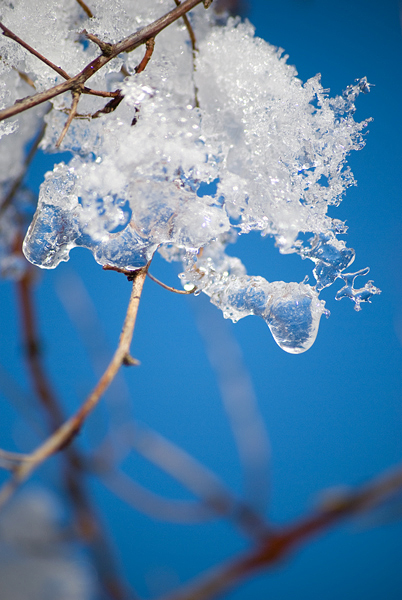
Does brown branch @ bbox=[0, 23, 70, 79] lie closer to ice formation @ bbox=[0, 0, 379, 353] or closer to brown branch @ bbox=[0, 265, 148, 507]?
ice formation @ bbox=[0, 0, 379, 353]

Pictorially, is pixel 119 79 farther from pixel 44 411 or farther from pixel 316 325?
pixel 44 411

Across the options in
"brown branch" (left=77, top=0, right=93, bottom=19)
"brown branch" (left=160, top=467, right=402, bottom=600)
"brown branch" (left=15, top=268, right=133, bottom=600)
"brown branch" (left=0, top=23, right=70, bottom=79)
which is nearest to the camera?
"brown branch" (left=160, top=467, right=402, bottom=600)

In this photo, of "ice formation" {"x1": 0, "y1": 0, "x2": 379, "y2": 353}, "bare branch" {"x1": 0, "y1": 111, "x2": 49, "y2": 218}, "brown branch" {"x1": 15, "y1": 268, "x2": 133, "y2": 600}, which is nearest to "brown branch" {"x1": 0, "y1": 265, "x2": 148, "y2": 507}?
"ice formation" {"x1": 0, "y1": 0, "x2": 379, "y2": 353}

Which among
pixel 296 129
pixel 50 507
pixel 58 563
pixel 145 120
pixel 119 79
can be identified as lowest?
pixel 58 563

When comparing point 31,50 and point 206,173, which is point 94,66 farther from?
point 206,173

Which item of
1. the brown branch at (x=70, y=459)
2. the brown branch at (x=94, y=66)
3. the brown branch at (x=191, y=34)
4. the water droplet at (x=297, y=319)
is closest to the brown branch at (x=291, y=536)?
the water droplet at (x=297, y=319)

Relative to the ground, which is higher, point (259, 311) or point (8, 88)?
point (8, 88)

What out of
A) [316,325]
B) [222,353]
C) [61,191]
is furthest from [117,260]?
[222,353]
